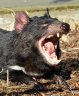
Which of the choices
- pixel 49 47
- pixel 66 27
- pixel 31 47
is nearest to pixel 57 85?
pixel 49 47

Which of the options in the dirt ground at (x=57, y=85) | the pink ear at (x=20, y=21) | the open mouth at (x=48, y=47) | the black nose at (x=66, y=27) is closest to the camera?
the dirt ground at (x=57, y=85)

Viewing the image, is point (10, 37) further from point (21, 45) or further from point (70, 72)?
point (70, 72)

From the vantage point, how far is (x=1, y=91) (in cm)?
546

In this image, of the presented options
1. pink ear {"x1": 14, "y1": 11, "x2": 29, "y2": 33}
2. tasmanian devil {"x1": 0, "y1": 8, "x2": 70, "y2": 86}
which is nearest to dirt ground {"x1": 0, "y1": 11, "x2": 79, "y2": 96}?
tasmanian devil {"x1": 0, "y1": 8, "x2": 70, "y2": 86}

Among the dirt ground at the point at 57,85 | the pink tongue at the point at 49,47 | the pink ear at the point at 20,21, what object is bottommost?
the dirt ground at the point at 57,85

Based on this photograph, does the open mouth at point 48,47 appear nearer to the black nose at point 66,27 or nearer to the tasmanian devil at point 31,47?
the tasmanian devil at point 31,47

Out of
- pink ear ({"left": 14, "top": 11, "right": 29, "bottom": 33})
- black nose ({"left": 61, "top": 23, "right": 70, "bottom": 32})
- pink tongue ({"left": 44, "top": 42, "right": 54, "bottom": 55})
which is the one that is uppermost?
pink ear ({"left": 14, "top": 11, "right": 29, "bottom": 33})

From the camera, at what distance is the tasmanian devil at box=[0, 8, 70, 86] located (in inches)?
224

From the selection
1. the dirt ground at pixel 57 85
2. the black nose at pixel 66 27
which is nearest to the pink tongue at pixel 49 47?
the black nose at pixel 66 27

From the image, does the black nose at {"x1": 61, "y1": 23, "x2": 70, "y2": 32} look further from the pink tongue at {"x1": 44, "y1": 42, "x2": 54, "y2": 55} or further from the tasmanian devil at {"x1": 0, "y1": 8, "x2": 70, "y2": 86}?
the pink tongue at {"x1": 44, "y1": 42, "x2": 54, "y2": 55}

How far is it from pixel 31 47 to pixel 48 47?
0.95 ft

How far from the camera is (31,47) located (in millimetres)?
5859

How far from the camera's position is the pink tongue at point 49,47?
223 inches

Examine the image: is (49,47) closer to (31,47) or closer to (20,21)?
(31,47)
